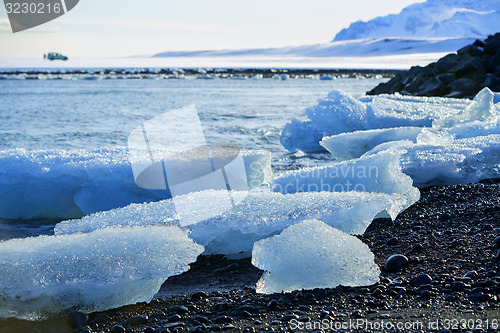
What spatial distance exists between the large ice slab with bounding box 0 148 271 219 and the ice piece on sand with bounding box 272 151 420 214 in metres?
1.22

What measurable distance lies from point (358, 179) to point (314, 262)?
6.81 ft

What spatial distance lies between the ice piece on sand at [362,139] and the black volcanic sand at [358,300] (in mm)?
3443

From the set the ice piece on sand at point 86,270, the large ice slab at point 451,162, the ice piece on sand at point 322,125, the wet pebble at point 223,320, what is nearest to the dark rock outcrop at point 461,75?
the ice piece on sand at point 322,125

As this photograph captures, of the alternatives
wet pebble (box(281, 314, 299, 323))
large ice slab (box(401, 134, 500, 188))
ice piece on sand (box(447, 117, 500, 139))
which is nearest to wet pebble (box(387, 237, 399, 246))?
wet pebble (box(281, 314, 299, 323))

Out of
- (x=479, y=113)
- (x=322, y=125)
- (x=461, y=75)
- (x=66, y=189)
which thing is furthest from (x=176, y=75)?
(x=66, y=189)

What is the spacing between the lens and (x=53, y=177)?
5.23 metres

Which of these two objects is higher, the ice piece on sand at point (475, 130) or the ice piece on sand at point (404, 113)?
the ice piece on sand at point (475, 130)

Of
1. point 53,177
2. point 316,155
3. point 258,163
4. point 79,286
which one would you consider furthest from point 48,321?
point 316,155

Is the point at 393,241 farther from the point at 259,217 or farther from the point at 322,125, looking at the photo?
the point at 322,125

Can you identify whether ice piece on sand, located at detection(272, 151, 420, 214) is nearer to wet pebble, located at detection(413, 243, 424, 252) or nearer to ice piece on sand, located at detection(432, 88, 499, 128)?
wet pebble, located at detection(413, 243, 424, 252)

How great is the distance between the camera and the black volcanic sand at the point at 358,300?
228cm

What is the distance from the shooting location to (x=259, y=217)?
3.51 m

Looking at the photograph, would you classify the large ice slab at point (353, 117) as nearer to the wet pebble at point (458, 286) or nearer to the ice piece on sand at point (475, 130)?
the ice piece on sand at point (475, 130)

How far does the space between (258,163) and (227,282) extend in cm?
243
